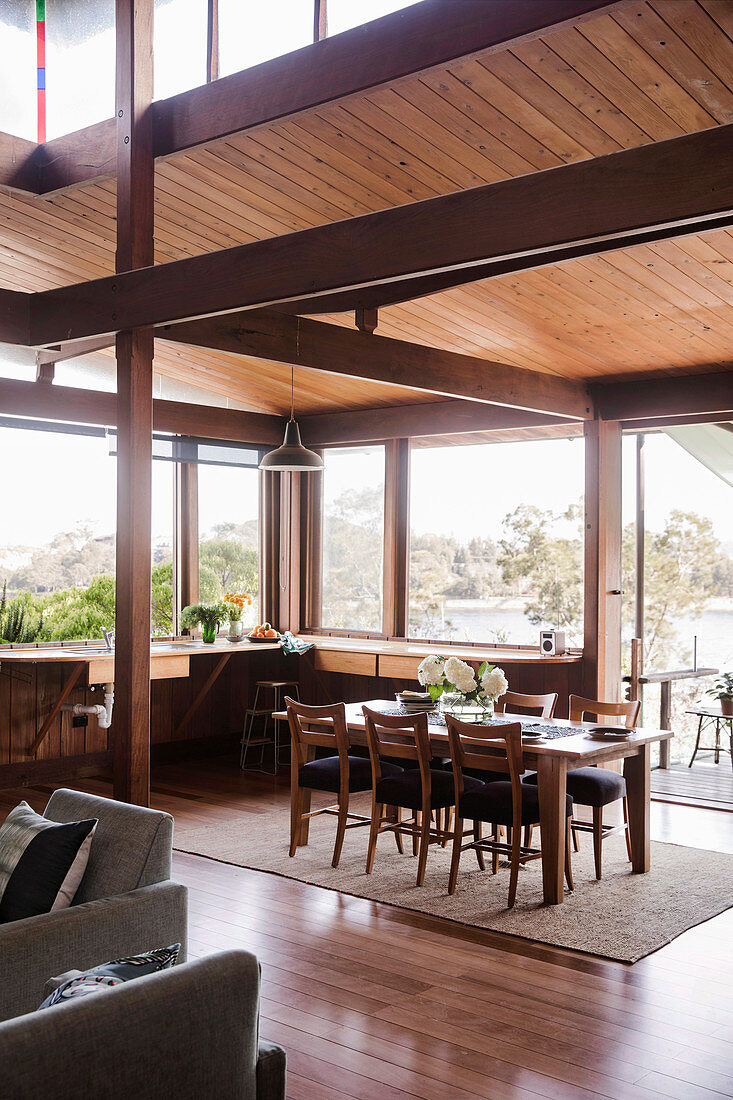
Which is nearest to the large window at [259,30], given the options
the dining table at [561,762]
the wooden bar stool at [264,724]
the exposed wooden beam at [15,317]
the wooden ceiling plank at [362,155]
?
the wooden ceiling plank at [362,155]

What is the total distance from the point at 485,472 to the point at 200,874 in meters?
4.19

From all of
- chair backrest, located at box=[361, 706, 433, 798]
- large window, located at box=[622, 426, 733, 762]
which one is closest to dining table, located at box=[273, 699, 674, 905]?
chair backrest, located at box=[361, 706, 433, 798]

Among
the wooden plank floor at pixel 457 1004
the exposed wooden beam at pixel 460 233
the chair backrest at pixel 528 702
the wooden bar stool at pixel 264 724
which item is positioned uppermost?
the exposed wooden beam at pixel 460 233

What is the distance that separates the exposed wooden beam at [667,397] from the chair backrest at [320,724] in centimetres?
338

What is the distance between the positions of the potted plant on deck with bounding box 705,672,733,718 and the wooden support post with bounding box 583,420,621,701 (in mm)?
755

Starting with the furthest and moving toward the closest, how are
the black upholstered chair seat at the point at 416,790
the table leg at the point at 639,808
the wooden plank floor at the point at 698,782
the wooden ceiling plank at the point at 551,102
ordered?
1. the wooden plank floor at the point at 698,782
2. the table leg at the point at 639,808
3. the black upholstered chair seat at the point at 416,790
4. the wooden ceiling plank at the point at 551,102

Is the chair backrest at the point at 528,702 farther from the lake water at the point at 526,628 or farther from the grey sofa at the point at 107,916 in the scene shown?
the grey sofa at the point at 107,916

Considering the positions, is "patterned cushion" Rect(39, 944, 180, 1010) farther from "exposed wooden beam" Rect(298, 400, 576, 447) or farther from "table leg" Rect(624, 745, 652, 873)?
"exposed wooden beam" Rect(298, 400, 576, 447)

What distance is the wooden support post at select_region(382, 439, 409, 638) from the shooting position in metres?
8.63

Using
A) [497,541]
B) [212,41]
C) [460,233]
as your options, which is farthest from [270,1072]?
[497,541]

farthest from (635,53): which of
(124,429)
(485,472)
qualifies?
(485,472)

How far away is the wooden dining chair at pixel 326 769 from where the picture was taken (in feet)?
18.0

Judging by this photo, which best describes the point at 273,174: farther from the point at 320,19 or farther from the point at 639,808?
the point at 639,808

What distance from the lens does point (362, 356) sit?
5.60 meters
